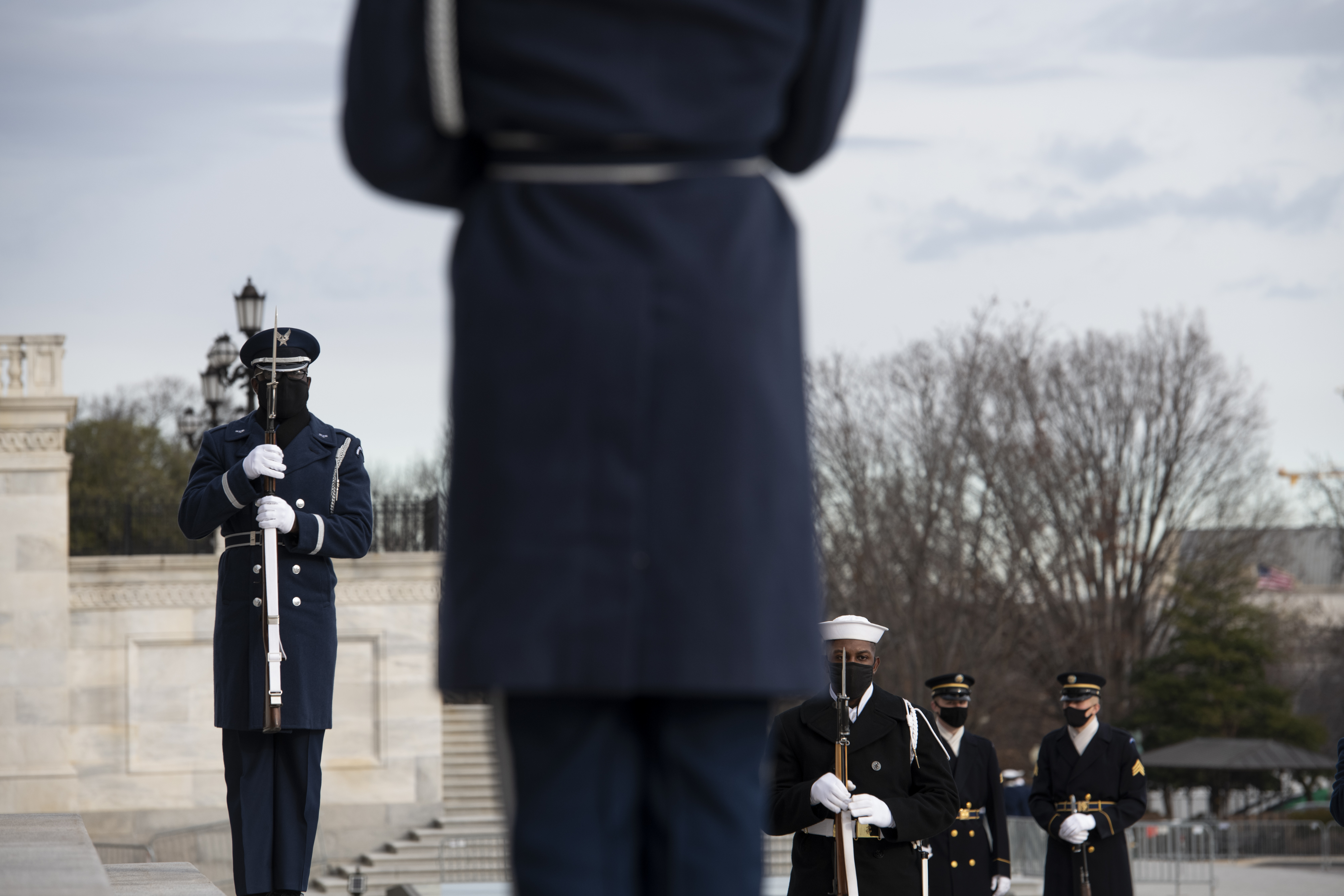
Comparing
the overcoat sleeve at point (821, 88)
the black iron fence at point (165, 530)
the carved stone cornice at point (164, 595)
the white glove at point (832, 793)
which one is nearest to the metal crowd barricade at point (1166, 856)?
the carved stone cornice at point (164, 595)

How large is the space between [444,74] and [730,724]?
1.01m

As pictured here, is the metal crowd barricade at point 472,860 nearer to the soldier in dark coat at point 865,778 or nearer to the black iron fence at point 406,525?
the black iron fence at point 406,525

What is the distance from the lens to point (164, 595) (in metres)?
29.5

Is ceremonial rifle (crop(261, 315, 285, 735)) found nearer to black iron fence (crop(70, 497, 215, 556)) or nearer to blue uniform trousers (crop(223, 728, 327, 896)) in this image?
blue uniform trousers (crop(223, 728, 327, 896))

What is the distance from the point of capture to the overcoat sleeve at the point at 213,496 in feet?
21.0

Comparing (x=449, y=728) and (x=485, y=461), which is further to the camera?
(x=449, y=728)

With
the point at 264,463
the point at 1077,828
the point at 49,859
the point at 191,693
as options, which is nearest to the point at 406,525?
Answer: the point at 191,693

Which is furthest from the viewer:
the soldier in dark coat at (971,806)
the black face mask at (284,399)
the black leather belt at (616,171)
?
the soldier in dark coat at (971,806)

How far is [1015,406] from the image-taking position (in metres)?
46.1

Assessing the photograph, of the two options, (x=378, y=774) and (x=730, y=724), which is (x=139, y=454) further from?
(x=730, y=724)

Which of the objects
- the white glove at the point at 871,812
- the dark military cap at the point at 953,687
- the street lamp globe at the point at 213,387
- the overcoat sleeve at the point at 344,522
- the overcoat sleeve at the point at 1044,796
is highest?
the street lamp globe at the point at 213,387

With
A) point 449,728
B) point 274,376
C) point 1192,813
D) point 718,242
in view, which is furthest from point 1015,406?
point 718,242

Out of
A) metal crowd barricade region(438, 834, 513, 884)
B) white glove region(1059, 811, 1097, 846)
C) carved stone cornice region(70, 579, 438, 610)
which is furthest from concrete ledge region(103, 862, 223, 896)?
carved stone cornice region(70, 579, 438, 610)

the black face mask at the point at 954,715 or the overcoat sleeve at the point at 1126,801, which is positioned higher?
the black face mask at the point at 954,715
